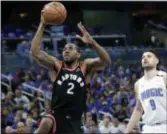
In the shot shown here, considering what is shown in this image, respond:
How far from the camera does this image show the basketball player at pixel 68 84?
670 cm

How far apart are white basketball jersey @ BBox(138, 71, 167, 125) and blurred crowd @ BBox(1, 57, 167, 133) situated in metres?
4.97

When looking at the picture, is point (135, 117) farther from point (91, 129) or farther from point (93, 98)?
point (93, 98)

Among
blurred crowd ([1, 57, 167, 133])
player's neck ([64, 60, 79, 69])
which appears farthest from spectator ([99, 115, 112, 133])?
player's neck ([64, 60, 79, 69])

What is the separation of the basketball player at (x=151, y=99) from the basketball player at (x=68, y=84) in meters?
0.93

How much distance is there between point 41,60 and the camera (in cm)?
684

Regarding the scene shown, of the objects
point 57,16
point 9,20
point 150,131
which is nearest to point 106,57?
point 57,16

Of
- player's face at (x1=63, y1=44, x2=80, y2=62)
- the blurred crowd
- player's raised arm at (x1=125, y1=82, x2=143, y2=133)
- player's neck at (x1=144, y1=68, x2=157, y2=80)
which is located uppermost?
player's face at (x1=63, y1=44, x2=80, y2=62)

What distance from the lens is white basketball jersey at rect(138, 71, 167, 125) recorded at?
7449 millimetres

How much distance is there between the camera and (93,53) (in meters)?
17.4

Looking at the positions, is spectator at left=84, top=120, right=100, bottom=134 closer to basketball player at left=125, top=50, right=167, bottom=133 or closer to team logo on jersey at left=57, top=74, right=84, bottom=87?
basketball player at left=125, top=50, right=167, bottom=133

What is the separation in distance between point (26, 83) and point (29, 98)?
23.2 inches

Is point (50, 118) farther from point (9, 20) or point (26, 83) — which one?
point (9, 20)

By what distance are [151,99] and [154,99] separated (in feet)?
0.13

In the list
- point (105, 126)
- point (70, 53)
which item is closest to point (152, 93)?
point (70, 53)
